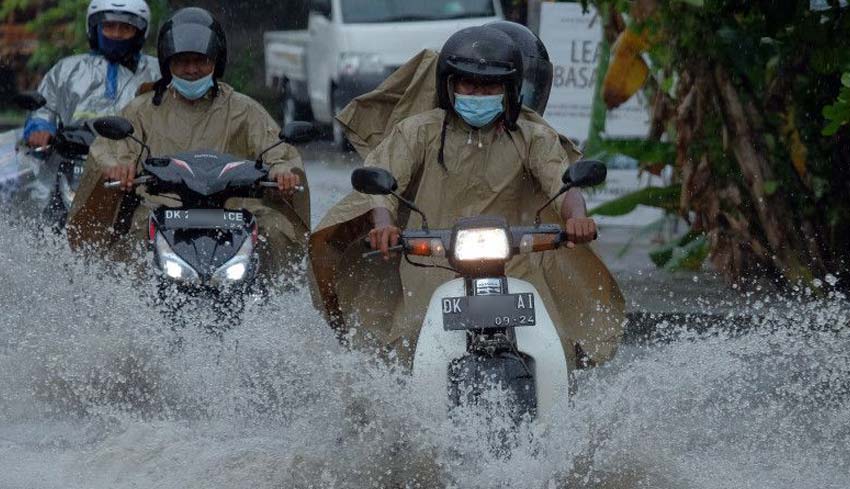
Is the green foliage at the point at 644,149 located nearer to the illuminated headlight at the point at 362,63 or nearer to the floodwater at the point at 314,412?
the floodwater at the point at 314,412

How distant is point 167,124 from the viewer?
852cm

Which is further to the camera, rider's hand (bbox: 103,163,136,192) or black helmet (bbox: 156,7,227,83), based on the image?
black helmet (bbox: 156,7,227,83)

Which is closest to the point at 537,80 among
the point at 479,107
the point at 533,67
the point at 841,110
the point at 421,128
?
the point at 533,67

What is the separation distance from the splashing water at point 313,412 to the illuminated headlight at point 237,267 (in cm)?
16

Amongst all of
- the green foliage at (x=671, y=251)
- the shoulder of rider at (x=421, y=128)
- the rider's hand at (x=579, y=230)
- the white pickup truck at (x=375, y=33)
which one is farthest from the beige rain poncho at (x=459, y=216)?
the white pickup truck at (x=375, y=33)

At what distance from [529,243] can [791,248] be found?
16.6ft

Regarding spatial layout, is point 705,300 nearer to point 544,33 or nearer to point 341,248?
point 544,33

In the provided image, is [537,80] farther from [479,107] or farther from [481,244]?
[481,244]

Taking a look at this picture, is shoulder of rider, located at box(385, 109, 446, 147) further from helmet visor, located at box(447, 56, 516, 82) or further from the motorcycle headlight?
the motorcycle headlight

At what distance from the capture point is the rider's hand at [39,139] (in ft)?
30.9

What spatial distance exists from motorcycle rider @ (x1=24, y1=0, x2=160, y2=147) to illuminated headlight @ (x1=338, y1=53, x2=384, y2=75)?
1016 cm

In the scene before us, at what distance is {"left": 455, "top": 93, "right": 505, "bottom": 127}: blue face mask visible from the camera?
6548 mm

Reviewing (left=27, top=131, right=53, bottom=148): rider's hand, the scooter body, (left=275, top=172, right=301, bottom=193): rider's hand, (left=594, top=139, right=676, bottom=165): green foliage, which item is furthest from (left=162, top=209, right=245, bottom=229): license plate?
(left=594, top=139, right=676, bottom=165): green foliage

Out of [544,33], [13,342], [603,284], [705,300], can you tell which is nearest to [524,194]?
[603,284]
